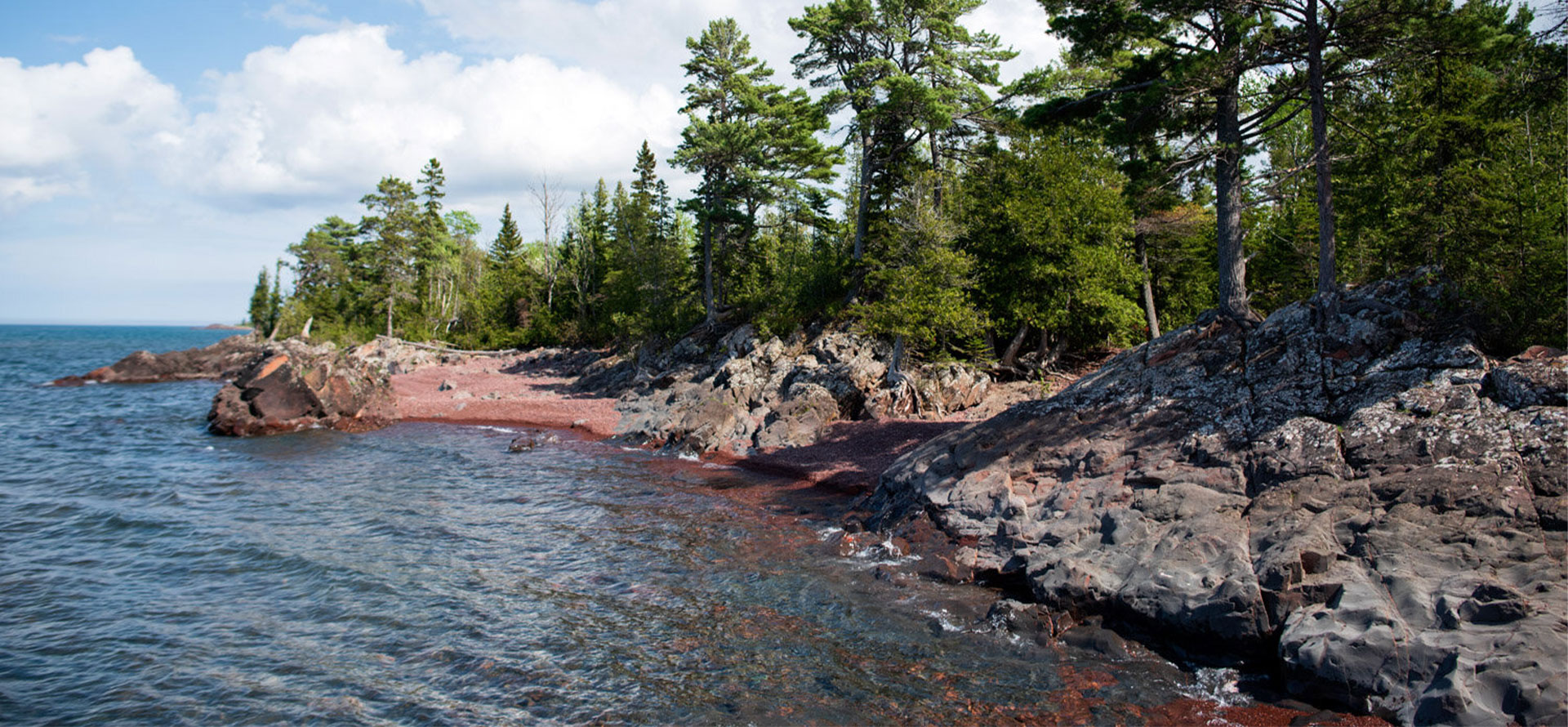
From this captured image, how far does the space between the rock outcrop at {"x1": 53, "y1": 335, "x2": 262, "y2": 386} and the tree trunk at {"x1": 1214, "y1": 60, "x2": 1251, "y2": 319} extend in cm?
5881

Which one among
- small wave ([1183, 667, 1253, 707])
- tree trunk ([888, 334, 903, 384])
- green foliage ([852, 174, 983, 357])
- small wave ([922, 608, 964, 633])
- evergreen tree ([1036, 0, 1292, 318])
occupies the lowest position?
small wave ([922, 608, 964, 633])

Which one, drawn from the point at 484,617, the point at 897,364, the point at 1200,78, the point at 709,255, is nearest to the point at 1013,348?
the point at 897,364

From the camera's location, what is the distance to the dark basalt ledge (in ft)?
24.2

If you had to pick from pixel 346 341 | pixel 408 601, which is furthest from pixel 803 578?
pixel 346 341

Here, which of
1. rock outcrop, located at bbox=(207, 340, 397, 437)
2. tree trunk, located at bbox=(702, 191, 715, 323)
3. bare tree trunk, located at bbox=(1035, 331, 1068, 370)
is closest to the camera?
bare tree trunk, located at bbox=(1035, 331, 1068, 370)

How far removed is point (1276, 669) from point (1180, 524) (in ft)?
7.67

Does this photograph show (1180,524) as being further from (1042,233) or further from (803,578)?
(1042,233)

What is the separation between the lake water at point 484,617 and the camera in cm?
857

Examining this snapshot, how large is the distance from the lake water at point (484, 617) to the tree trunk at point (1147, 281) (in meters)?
17.5

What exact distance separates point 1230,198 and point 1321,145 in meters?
1.77

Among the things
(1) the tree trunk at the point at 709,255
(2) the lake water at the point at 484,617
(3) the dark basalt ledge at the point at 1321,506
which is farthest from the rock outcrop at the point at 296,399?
(3) the dark basalt ledge at the point at 1321,506

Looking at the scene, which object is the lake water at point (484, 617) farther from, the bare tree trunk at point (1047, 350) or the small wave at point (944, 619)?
the bare tree trunk at point (1047, 350)

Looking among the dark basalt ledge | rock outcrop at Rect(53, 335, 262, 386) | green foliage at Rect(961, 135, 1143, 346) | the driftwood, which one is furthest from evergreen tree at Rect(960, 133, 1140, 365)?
rock outcrop at Rect(53, 335, 262, 386)

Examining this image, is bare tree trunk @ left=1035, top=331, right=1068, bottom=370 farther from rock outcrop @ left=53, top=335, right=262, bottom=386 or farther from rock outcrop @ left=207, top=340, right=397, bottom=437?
rock outcrop @ left=53, top=335, right=262, bottom=386
